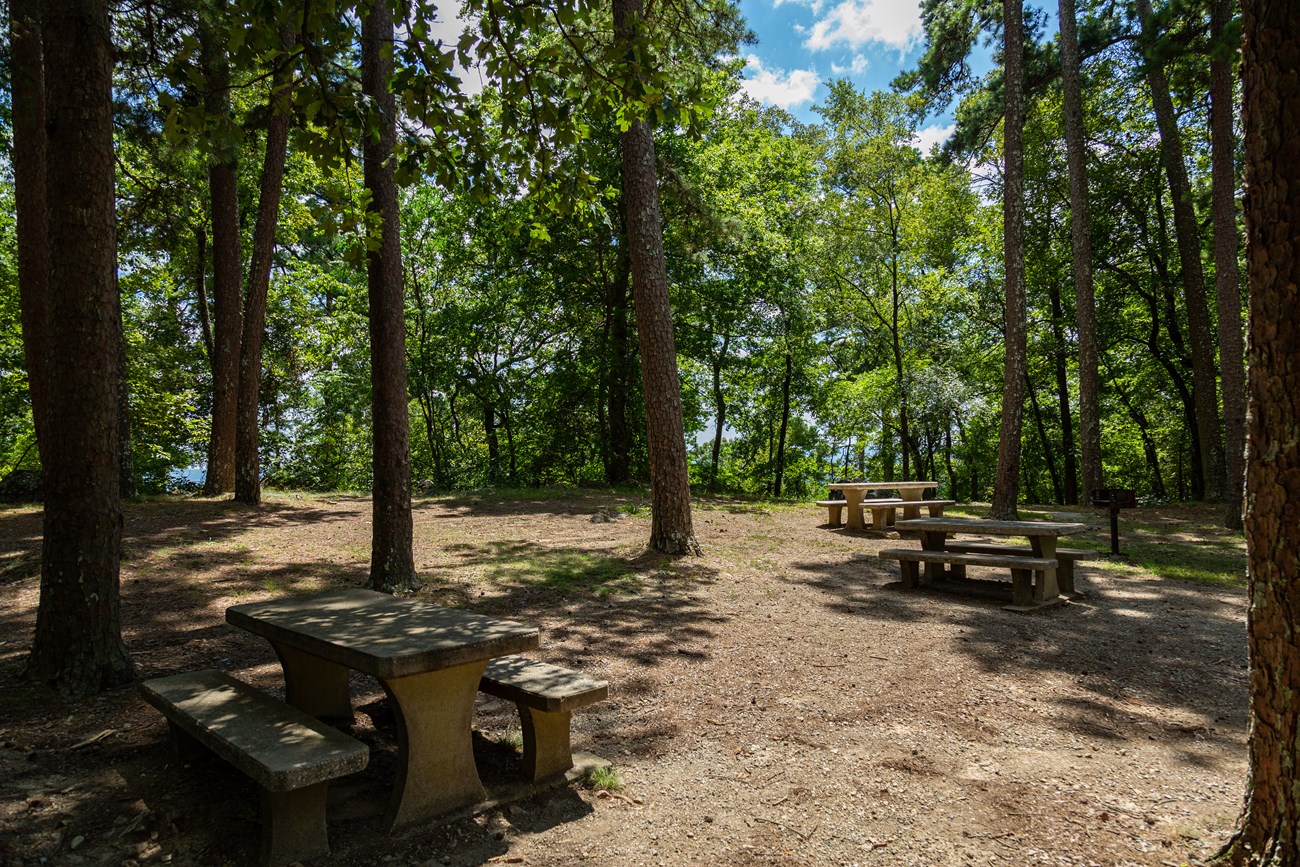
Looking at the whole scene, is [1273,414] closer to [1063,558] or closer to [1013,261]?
[1063,558]

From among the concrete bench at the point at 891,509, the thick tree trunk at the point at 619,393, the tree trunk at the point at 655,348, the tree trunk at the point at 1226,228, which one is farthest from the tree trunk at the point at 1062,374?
the tree trunk at the point at 655,348

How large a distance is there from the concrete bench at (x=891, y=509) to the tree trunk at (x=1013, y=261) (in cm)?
174

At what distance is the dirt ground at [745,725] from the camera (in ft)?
9.40

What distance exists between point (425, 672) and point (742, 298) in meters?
17.8

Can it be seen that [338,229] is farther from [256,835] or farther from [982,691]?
[982,691]

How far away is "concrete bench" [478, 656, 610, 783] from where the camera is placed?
3248 mm

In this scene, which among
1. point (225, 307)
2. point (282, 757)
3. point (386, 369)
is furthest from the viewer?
point (225, 307)

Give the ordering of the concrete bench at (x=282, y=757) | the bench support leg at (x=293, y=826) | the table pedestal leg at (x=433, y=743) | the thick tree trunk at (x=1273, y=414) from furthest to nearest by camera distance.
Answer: the table pedestal leg at (x=433, y=743)
the bench support leg at (x=293, y=826)
the concrete bench at (x=282, y=757)
the thick tree trunk at (x=1273, y=414)

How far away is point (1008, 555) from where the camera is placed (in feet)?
23.3

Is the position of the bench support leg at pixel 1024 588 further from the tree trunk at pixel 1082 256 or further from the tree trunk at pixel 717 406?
the tree trunk at pixel 717 406

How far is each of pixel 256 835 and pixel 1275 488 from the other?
12.4 feet

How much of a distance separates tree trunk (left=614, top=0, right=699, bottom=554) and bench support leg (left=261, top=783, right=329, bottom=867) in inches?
233

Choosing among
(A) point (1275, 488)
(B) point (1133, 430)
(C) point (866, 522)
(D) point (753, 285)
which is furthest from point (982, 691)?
(B) point (1133, 430)

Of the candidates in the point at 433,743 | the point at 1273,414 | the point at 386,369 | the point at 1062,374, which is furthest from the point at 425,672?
the point at 1062,374
